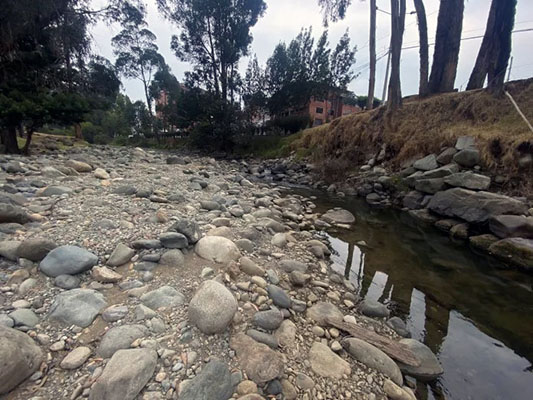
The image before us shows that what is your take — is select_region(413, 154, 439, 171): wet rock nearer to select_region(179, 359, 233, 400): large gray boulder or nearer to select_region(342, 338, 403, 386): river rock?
select_region(342, 338, 403, 386): river rock

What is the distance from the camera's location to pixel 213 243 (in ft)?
7.87

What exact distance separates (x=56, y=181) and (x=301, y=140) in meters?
12.4

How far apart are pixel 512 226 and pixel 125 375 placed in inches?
207

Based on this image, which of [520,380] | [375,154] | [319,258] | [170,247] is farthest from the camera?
[375,154]

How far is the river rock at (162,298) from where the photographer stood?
1.64 m

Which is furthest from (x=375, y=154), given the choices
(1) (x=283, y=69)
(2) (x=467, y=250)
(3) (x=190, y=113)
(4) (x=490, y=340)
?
(1) (x=283, y=69)

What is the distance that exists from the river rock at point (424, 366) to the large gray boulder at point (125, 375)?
1.63 m

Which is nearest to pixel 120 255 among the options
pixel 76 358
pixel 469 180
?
pixel 76 358

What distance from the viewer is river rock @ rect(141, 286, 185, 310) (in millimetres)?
1637

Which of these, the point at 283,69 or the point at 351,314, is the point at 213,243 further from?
the point at 283,69

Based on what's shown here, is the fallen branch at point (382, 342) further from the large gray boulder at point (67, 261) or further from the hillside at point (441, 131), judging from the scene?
the hillside at point (441, 131)

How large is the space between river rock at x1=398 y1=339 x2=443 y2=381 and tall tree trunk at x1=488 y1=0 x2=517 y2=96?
8501mm

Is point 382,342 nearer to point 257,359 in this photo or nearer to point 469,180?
point 257,359

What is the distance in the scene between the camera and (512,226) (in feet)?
12.3
